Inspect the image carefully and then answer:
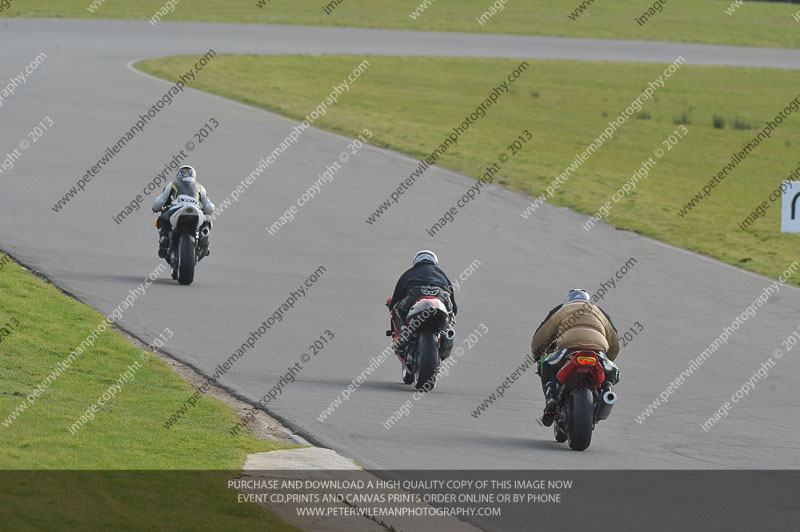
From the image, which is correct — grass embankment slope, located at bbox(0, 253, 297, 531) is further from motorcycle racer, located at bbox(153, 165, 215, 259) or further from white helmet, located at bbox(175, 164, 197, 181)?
white helmet, located at bbox(175, 164, 197, 181)

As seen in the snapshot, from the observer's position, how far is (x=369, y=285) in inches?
773

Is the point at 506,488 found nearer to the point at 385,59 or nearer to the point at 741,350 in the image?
the point at 741,350

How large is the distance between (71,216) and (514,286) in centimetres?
883

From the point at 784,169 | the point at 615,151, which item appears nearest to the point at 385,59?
the point at 615,151

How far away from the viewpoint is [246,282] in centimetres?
1925

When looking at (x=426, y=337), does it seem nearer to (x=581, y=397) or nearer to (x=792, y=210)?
(x=581, y=397)

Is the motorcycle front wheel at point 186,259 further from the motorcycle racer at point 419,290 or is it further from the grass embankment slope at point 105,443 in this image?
the motorcycle racer at point 419,290

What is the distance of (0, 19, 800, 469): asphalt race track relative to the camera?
12211mm

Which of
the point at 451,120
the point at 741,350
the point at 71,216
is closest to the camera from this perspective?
the point at 741,350

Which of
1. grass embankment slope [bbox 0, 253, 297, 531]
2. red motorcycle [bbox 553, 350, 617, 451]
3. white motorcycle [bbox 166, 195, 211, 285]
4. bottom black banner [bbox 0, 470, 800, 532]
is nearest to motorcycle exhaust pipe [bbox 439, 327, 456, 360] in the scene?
red motorcycle [bbox 553, 350, 617, 451]

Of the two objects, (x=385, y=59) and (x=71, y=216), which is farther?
(x=385, y=59)

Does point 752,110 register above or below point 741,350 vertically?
above

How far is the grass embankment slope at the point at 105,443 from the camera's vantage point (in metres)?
8.09

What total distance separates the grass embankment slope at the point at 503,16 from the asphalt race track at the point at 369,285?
21715 mm
